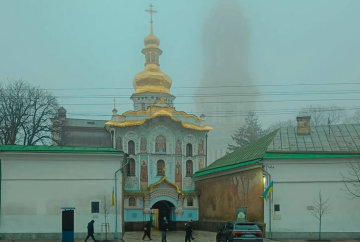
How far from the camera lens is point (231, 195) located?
33938 millimetres

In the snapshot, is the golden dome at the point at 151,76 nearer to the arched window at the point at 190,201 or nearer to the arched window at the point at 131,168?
the arched window at the point at 131,168

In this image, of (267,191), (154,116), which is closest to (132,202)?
(154,116)

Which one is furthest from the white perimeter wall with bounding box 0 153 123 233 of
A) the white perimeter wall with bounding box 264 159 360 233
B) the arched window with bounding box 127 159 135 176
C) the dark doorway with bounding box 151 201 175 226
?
the dark doorway with bounding box 151 201 175 226

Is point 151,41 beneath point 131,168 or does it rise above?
above

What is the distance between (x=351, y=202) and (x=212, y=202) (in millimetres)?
13283

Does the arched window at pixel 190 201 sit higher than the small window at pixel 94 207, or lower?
lower

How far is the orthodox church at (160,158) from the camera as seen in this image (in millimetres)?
44031

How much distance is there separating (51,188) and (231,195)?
12.2 metres

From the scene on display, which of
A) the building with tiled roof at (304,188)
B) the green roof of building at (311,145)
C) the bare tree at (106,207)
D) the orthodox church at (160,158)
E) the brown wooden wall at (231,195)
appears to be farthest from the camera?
the orthodox church at (160,158)

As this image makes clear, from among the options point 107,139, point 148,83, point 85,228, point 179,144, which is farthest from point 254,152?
point 148,83

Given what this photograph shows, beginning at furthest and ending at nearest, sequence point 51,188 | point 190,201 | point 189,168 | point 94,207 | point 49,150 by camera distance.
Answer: point 189,168
point 190,201
point 94,207
point 49,150
point 51,188

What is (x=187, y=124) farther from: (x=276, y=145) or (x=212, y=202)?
(x=276, y=145)

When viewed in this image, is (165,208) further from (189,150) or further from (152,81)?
(152,81)

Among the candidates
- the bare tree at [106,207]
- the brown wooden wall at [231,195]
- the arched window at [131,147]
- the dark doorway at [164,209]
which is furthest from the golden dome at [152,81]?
the bare tree at [106,207]
